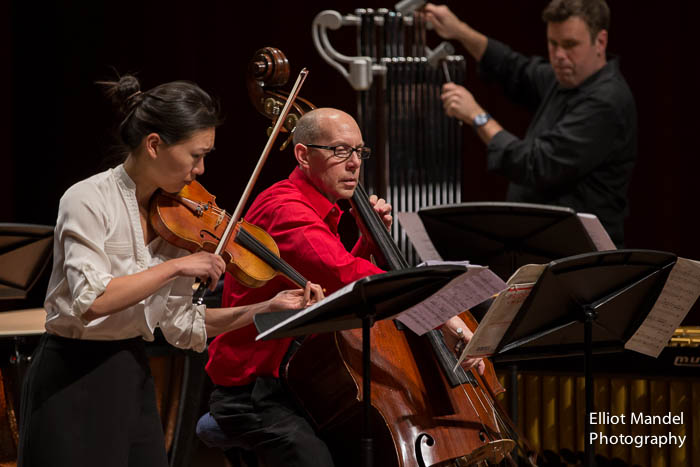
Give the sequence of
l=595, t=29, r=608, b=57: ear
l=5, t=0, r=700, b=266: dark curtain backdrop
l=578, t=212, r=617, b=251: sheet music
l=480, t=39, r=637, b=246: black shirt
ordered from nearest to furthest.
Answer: l=578, t=212, r=617, b=251: sheet music → l=480, t=39, r=637, b=246: black shirt → l=595, t=29, r=608, b=57: ear → l=5, t=0, r=700, b=266: dark curtain backdrop

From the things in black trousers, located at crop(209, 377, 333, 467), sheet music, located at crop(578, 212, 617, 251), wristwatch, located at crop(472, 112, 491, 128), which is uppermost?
wristwatch, located at crop(472, 112, 491, 128)

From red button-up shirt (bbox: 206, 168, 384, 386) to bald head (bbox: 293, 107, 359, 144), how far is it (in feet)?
0.52

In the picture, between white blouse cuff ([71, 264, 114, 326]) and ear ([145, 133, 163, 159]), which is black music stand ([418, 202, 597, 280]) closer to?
ear ([145, 133, 163, 159])

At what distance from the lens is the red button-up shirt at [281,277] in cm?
243

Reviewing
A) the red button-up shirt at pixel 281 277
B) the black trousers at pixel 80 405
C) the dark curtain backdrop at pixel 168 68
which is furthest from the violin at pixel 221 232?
the dark curtain backdrop at pixel 168 68

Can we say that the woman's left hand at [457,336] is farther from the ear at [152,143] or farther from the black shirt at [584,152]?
the black shirt at [584,152]

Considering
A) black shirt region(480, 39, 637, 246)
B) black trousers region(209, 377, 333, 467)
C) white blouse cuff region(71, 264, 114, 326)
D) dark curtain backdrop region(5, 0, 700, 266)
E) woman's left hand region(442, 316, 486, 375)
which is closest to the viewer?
white blouse cuff region(71, 264, 114, 326)

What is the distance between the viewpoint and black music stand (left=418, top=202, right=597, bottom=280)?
2842 mm

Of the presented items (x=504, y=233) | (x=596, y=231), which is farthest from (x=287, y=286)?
(x=596, y=231)

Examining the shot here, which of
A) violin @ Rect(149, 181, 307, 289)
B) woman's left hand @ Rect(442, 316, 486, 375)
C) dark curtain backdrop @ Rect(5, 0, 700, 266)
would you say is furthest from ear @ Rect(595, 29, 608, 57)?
violin @ Rect(149, 181, 307, 289)

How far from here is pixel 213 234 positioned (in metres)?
2.14

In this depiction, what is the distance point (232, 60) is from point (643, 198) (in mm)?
2085

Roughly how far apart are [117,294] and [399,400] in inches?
29.4

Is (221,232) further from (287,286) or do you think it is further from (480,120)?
(480,120)
